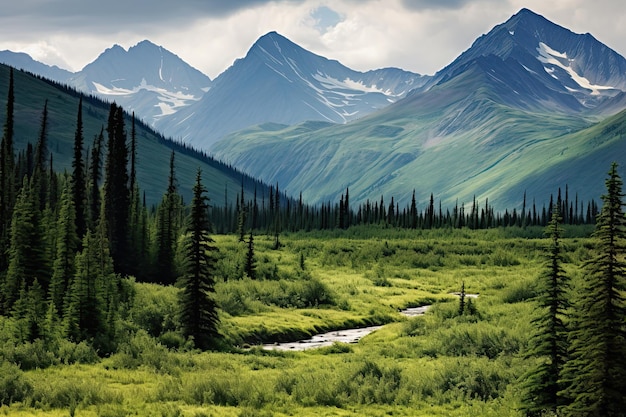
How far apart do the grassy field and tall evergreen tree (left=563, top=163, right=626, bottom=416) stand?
14.3ft

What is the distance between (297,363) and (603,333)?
2171cm

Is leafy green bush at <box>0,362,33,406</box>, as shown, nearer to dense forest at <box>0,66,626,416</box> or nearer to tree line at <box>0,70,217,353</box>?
dense forest at <box>0,66,626,416</box>

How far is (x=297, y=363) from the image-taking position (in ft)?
133

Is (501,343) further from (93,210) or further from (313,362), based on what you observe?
(93,210)

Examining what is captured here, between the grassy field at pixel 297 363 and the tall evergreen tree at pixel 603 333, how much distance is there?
4369 mm

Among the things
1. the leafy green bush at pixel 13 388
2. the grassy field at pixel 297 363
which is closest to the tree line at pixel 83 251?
the grassy field at pixel 297 363

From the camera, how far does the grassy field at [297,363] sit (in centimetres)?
2752

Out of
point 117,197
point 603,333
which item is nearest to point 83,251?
point 603,333

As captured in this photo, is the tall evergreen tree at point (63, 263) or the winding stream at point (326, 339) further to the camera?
the winding stream at point (326, 339)

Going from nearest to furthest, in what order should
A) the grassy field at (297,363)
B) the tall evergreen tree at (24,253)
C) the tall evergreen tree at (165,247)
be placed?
the grassy field at (297,363) → the tall evergreen tree at (24,253) → the tall evergreen tree at (165,247)

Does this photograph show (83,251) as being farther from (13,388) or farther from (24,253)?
(13,388)

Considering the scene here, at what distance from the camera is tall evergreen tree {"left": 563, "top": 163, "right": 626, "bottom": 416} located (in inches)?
848

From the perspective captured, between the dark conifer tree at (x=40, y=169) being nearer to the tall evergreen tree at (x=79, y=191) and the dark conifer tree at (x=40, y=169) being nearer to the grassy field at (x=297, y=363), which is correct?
the tall evergreen tree at (x=79, y=191)

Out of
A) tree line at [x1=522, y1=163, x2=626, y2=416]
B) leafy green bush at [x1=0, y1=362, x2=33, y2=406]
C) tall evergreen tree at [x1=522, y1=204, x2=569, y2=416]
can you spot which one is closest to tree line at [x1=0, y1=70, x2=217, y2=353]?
leafy green bush at [x1=0, y1=362, x2=33, y2=406]
